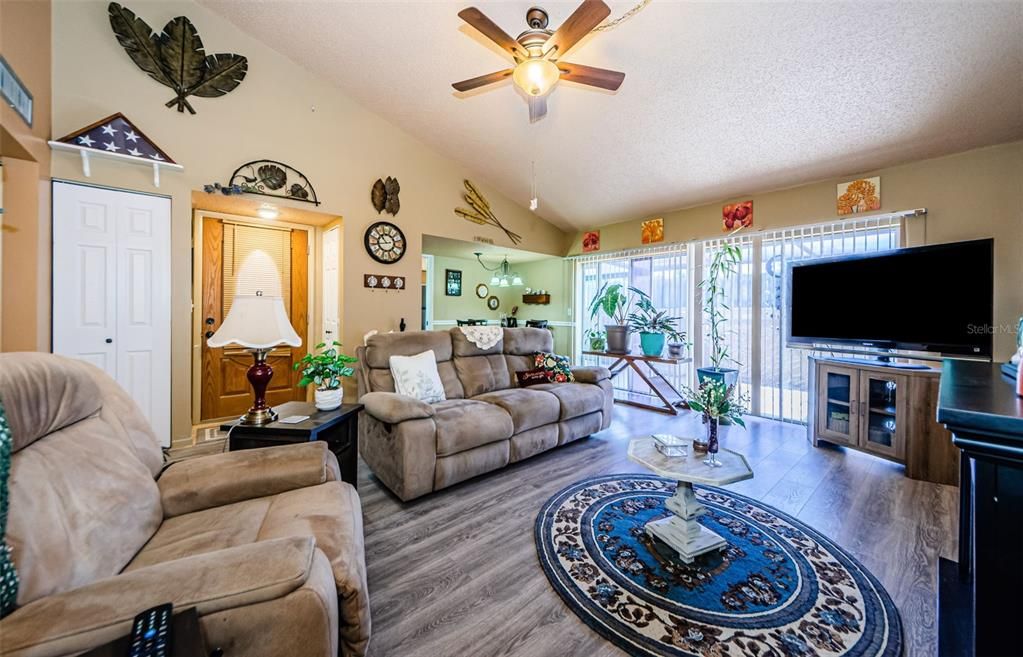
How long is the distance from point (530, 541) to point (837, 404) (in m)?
3.02

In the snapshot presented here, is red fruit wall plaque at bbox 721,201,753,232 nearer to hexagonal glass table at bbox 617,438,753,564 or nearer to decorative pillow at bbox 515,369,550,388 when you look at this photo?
decorative pillow at bbox 515,369,550,388

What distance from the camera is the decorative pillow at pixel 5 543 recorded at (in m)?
0.76

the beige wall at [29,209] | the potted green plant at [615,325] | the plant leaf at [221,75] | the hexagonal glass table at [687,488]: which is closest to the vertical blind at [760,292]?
the potted green plant at [615,325]

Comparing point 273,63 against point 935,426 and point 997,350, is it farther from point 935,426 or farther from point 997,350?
point 997,350

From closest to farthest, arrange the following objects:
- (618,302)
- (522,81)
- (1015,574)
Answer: (1015,574)
(522,81)
(618,302)

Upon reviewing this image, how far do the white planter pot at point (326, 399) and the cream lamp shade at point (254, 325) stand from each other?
421 mm

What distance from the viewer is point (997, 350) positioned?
8.96 feet

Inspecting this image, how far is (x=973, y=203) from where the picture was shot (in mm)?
2861

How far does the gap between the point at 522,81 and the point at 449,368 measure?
7.40 feet

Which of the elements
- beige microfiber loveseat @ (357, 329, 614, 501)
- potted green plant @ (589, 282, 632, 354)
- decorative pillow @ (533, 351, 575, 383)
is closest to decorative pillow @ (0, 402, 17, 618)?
beige microfiber loveseat @ (357, 329, 614, 501)

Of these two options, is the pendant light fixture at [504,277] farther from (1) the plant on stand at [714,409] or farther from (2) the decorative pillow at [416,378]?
(1) the plant on stand at [714,409]

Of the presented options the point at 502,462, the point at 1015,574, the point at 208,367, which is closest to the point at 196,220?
the point at 208,367

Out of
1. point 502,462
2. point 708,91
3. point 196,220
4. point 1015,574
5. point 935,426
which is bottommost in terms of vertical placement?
point 502,462

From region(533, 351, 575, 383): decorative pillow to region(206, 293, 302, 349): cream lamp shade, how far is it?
7.48 feet
